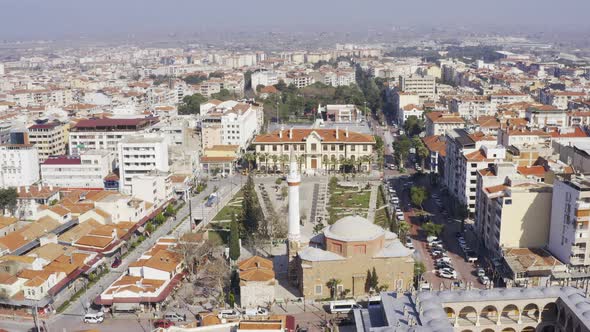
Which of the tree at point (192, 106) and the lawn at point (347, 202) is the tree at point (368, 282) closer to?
the lawn at point (347, 202)

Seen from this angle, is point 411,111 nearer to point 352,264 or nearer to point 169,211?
point 169,211

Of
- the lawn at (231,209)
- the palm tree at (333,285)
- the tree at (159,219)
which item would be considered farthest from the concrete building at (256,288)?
the tree at (159,219)

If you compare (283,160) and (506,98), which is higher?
(506,98)

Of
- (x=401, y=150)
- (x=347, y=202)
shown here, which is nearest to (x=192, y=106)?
(x=401, y=150)

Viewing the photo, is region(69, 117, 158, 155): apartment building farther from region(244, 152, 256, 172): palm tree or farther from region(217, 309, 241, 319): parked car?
region(217, 309, 241, 319): parked car

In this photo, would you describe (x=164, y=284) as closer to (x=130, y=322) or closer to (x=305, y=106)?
(x=130, y=322)

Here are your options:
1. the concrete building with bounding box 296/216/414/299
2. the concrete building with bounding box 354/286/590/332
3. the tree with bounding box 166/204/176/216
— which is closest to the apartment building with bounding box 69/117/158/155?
the tree with bounding box 166/204/176/216
